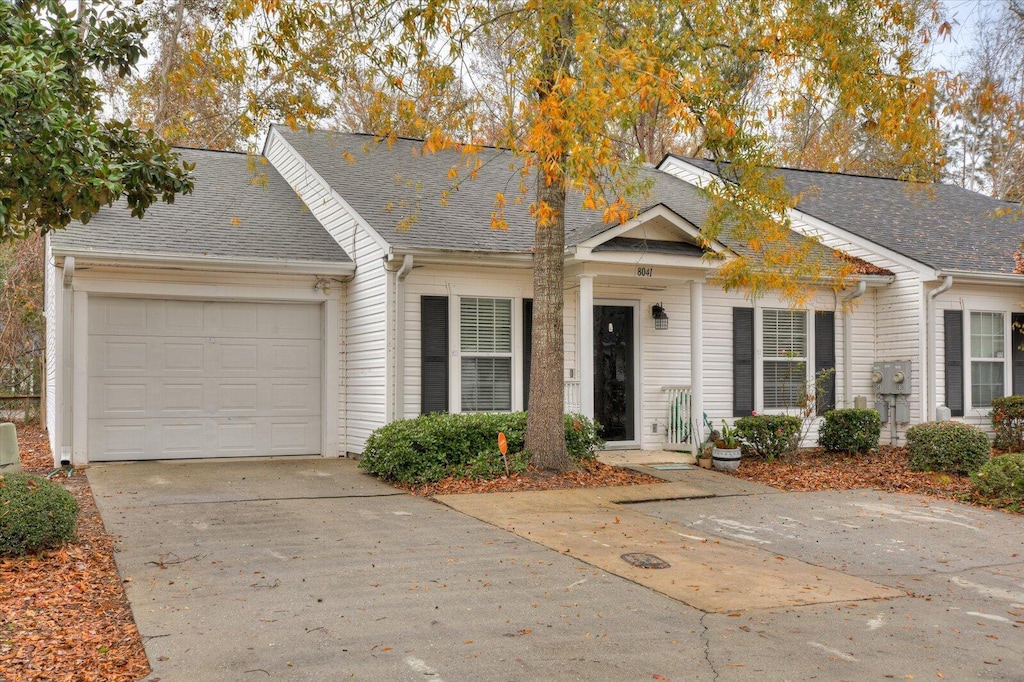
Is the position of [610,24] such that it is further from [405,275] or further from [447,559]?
[447,559]

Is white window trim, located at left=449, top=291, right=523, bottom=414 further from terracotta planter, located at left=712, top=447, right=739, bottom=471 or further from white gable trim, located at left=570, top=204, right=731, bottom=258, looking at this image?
terracotta planter, located at left=712, top=447, right=739, bottom=471

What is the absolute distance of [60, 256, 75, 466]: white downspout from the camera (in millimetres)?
11531

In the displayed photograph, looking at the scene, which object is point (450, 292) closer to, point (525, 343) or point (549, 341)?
point (525, 343)

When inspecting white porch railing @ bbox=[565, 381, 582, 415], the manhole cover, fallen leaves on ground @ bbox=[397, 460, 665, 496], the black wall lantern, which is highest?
the black wall lantern

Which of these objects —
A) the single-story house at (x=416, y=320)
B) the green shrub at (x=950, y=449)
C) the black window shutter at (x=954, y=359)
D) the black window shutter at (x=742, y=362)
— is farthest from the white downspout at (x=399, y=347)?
the black window shutter at (x=954, y=359)

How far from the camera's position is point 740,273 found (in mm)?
11070

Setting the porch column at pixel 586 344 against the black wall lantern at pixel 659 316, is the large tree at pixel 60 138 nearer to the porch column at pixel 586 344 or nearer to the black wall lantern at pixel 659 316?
the porch column at pixel 586 344

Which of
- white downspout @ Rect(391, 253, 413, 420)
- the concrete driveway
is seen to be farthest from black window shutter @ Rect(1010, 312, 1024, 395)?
white downspout @ Rect(391, 253, 413, 420)

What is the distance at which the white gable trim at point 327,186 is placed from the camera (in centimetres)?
1194

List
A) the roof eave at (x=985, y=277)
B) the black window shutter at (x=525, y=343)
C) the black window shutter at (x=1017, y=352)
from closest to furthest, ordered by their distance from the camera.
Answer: the black window shutter at (x=525, y=343), the roof eave at (x=985, y=277), the black window shutter at (x=1017, y=352)

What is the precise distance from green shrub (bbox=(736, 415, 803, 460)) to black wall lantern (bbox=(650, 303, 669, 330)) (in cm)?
181

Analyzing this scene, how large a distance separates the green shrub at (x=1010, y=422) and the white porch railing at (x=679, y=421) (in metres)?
5.07

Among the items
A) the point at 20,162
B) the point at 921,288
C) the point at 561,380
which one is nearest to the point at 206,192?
the point at 561,380

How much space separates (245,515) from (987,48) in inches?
432
